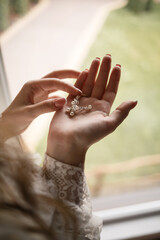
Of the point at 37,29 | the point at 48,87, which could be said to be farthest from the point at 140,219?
the point at 37,29

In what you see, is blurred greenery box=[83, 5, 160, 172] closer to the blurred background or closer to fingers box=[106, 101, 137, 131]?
the blurred background

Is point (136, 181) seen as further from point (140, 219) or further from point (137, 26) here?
point (137, 26)

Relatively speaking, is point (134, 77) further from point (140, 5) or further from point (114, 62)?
point (140, 5)

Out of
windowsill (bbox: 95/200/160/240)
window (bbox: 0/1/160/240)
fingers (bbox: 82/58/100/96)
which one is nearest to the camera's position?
fingers (bbox: 82/58/100/96)

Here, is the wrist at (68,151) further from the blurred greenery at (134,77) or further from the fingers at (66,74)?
the blurred greenery at (134,77)

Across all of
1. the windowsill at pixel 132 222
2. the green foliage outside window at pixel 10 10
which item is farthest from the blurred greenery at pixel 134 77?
the windowsill at pixel 132 222

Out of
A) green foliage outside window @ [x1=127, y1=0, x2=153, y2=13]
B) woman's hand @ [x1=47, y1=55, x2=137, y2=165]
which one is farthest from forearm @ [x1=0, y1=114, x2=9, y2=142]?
green foliage outside window @ [x1=127, y1=0, x2=153, y2=13]

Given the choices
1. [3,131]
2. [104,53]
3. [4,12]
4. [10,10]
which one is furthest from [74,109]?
[104,53]
